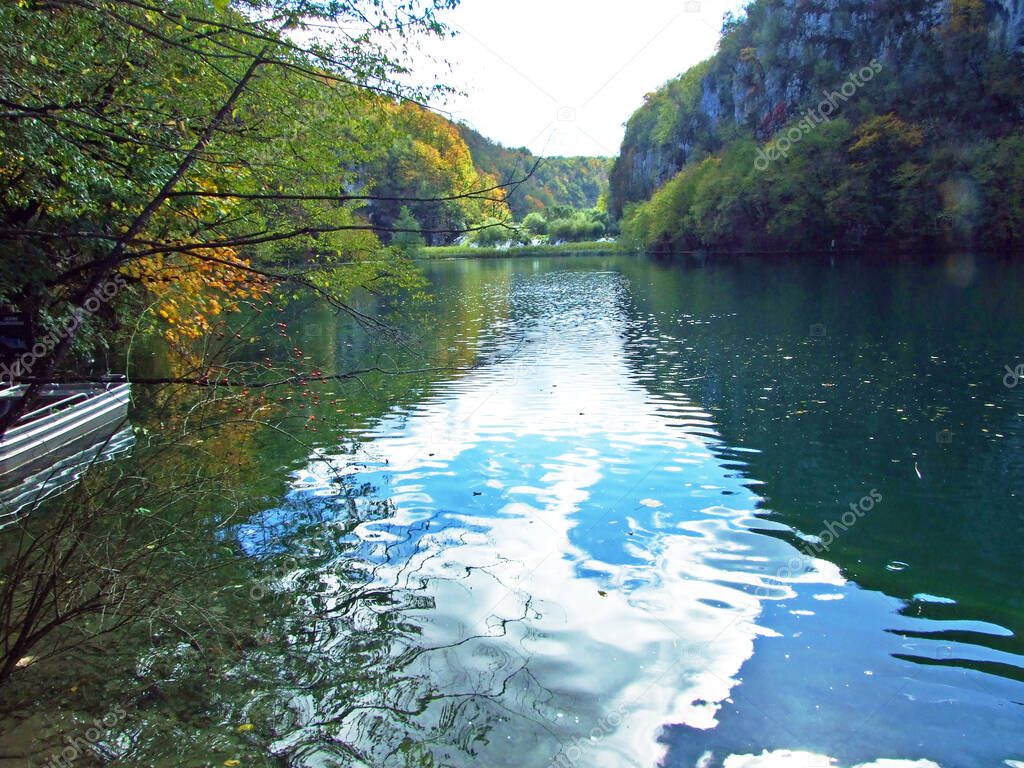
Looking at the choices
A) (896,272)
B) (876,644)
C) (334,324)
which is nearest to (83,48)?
(876,644)

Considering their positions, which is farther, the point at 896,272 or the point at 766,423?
the point at 896,272

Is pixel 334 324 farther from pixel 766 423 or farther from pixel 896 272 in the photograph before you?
pixel 896 272

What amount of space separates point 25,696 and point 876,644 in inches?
240

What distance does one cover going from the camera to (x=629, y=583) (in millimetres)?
6824

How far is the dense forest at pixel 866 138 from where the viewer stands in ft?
188

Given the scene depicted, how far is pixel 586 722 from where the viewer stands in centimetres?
486

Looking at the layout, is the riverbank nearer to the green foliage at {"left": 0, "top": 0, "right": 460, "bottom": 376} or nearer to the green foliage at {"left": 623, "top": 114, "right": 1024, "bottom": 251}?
the green foliage at {"left": 623, "top": 114, "right": 1024, "bottom": 251}

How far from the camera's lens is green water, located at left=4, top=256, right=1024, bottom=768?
4.73 m

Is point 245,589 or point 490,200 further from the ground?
point 490,200
